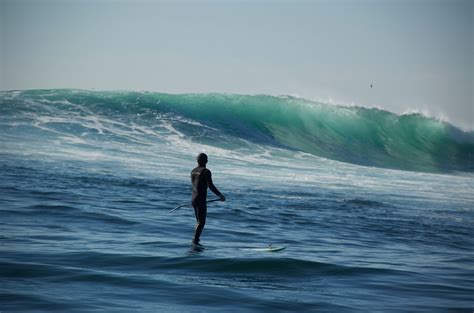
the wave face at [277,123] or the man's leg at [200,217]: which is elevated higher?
the wave face at [277,123]

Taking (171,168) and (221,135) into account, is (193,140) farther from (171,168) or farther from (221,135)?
(171,168)

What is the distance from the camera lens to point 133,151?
24828 millimetres

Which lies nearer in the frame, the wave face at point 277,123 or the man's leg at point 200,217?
the man's leg at point 200,217

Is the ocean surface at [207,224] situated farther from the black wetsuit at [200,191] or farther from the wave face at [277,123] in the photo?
the black wetsuit at [200,191]

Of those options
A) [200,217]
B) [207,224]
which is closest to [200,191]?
[200,217]

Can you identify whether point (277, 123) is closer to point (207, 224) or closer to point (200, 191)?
point (207, 224)

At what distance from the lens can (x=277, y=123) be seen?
129ft

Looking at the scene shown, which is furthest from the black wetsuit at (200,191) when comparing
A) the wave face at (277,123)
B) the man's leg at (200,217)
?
the wave face at (277,123)

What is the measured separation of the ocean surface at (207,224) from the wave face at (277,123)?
278 mm

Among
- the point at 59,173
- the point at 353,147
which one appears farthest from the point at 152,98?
the point at 59,173

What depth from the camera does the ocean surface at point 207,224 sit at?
6297 mm

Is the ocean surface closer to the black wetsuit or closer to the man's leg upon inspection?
the man's leg

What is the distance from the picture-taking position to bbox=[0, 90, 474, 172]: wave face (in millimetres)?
32688

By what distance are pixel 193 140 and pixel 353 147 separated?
40.3 ft
